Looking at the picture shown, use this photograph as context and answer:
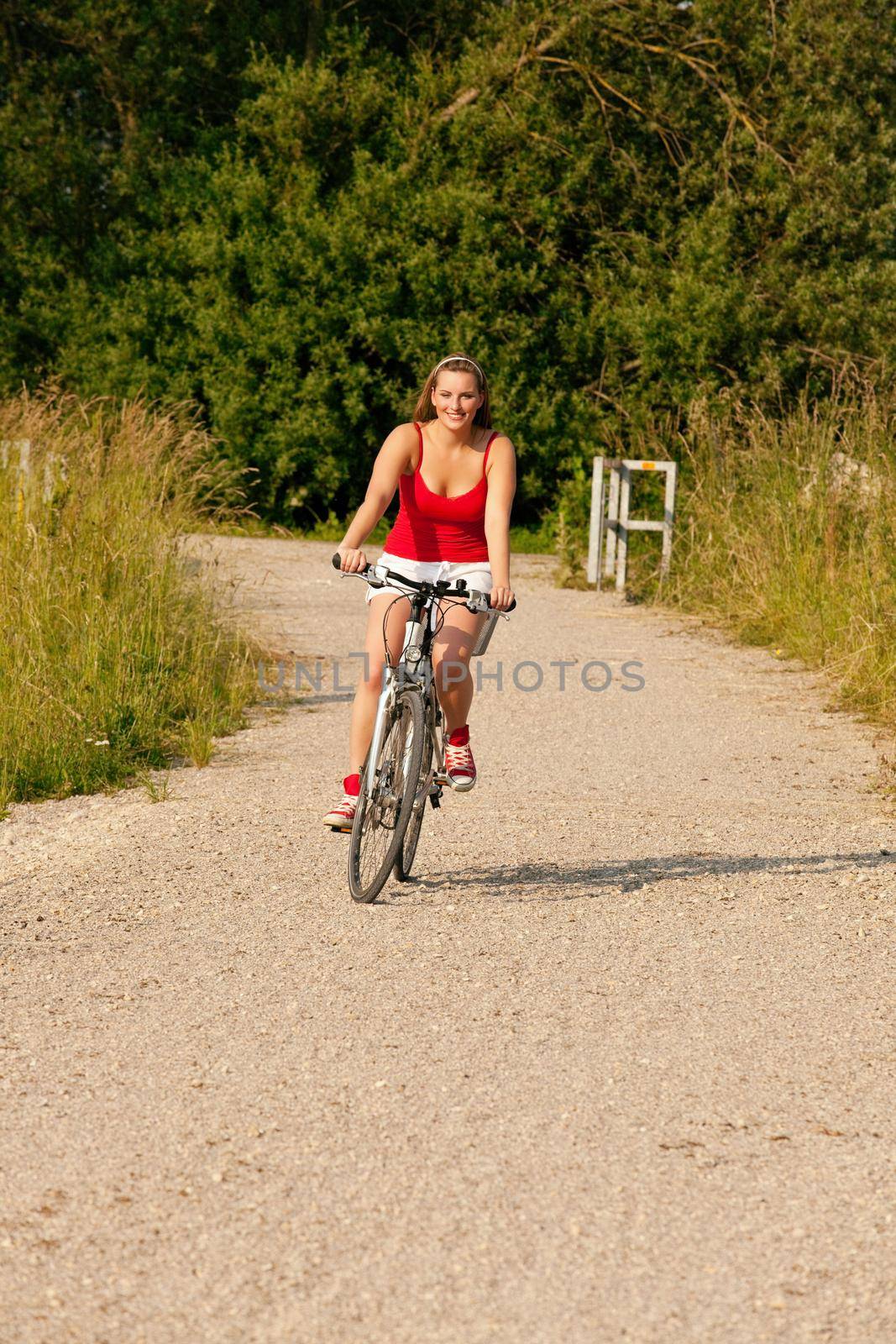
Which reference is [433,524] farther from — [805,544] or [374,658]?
[805,544]

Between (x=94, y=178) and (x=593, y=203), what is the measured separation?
701cm

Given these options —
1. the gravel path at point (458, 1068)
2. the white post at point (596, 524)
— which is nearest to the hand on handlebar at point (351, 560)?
the gravel path at point (458, 1068)

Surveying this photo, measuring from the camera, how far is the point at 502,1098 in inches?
150

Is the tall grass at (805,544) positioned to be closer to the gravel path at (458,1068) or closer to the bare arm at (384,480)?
the gravel path at (458,1068)

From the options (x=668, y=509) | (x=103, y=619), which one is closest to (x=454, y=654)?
(x=103, y=619)

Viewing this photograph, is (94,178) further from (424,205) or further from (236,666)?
(236,666)

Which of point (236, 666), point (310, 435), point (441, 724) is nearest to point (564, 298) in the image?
point (310, 435)

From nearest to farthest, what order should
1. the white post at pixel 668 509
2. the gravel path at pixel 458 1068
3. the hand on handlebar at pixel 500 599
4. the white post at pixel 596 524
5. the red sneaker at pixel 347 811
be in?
the gravel path at pixel 458 1068 < the hand on handlebar at pixel 500 599 < the red sneaker at pixel 347 811 < the white post at pixel 668 509 < the white post at pixel 596 524

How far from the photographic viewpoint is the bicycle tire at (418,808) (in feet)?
18.3

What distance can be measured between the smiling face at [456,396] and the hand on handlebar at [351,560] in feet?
1.96

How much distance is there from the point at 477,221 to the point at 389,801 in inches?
632

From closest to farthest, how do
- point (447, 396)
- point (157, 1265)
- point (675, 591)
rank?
point (157, 1265), point (447, 396), point (675, 591)

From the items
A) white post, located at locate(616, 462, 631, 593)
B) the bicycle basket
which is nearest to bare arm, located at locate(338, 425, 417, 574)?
the bicycle basket

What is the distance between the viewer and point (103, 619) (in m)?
8.52
